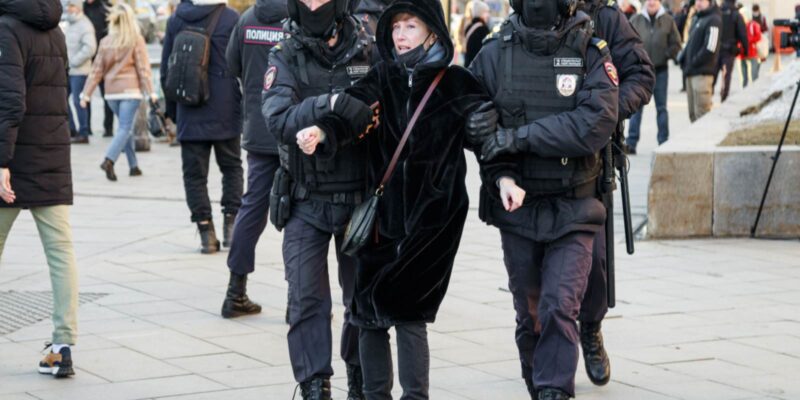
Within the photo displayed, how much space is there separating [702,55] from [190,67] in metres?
9.25

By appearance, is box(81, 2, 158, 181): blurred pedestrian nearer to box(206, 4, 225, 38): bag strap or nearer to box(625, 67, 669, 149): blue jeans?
box(206, 4, 225, 38): bag strap

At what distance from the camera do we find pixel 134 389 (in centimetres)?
612

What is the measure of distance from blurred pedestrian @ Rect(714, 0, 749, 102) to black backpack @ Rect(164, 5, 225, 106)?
12893 millimetres

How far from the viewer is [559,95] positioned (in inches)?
213

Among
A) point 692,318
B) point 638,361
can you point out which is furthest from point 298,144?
point 692,318

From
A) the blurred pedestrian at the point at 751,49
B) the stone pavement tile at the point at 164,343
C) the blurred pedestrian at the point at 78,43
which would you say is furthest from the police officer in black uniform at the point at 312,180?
the blurred pedestrian at the point at 751,49

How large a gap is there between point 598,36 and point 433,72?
114 cm

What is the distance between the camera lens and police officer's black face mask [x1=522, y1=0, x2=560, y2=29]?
5.39m

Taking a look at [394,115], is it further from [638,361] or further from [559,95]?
[638,361]

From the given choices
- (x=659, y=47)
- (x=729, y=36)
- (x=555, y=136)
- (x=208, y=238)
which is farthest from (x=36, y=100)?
(x=729, y=36)

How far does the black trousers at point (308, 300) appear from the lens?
5566 mm

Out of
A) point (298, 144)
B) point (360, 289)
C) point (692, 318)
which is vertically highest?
point (298, 144)

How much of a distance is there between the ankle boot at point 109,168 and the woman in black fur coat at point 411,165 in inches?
356

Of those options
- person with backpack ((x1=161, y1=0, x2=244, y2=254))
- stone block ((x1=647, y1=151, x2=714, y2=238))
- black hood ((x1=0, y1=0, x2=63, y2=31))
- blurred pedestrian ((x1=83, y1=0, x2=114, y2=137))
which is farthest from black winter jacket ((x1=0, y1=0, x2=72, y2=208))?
blurred pedestrian ((x1=83, y1=0, x2=114, y2=137))
